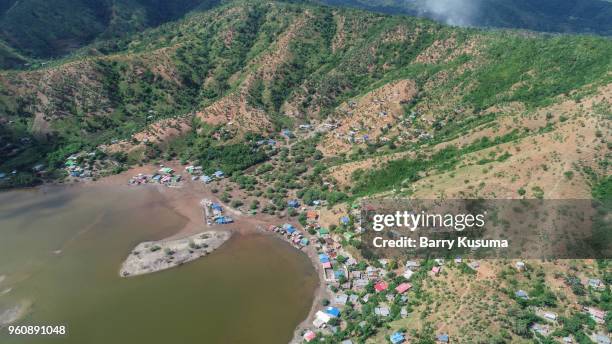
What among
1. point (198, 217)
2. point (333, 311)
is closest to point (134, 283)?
point (198, 217)

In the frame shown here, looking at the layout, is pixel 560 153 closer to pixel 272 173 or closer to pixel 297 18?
pixel 272 173

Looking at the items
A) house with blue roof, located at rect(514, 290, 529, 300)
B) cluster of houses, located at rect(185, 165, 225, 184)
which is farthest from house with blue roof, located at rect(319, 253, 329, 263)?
cluster of houses, located at rect(185, 165, 225, 184)

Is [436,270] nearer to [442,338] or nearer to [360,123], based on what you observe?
[442,338]

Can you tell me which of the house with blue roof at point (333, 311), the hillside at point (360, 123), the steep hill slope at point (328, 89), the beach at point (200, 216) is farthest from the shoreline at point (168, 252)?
the steep hill slope at point (328, 89)

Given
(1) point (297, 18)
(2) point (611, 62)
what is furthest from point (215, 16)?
(2) point (611, 62)

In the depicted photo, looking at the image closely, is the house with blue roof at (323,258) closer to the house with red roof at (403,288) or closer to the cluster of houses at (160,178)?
the house with red roof at (403,288)
